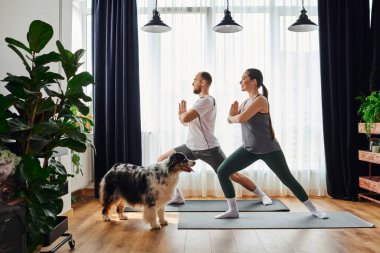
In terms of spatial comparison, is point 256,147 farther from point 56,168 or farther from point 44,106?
point 44,106

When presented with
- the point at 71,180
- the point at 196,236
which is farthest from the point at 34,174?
the point at 71,180

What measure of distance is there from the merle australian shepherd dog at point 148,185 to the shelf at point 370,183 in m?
2.17

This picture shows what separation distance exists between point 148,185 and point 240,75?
2262mm

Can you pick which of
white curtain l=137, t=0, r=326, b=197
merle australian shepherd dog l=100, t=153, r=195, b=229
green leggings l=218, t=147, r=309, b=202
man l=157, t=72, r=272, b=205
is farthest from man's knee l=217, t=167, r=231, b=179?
white curtain l=137, t=0, r=326, b=197

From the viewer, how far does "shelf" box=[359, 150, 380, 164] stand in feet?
14.1

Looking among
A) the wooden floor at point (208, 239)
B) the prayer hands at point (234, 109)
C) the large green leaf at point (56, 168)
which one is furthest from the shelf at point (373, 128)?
the large green leaf at point (56, 168)

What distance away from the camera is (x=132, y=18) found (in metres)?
5.05

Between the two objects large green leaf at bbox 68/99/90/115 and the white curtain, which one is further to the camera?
the white curtain

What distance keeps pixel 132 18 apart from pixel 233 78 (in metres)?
1.51

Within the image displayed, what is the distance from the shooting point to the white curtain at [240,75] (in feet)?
16.7

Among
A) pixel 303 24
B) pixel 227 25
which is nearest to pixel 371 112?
pixel 303 24

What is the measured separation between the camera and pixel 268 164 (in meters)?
3.69

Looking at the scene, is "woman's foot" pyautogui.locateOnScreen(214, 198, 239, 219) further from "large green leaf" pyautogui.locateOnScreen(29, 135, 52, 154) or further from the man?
"large green leaf" pyautogui.locateOnScreen(29, 135, 52, 154)

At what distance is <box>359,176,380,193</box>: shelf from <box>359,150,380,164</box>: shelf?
23 cm
